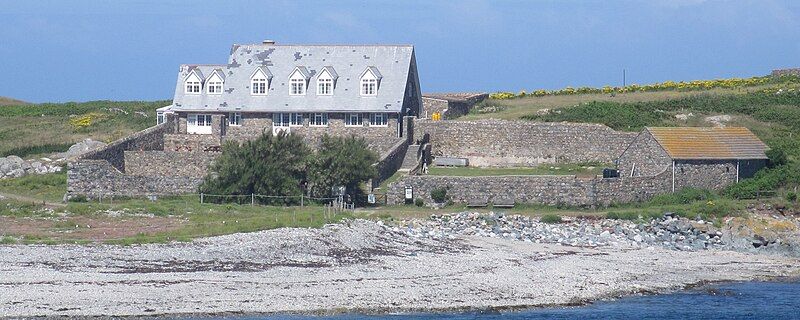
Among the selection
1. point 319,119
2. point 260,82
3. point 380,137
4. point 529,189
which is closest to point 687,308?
point 529,189

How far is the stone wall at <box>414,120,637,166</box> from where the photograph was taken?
57156mm

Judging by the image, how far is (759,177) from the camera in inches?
2047

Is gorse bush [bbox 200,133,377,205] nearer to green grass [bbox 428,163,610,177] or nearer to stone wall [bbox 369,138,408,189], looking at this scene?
stone wall [bbox 369,138,408,189]

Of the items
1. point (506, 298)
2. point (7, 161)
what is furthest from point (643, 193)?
point (7, 161)

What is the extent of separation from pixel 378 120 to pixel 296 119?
3347 mm

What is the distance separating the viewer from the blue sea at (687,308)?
33.6 m

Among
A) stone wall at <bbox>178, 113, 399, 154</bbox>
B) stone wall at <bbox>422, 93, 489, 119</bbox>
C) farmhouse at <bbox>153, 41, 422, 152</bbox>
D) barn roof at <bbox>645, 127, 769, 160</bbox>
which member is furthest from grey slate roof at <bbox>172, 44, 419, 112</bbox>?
barn roof at <bbox>645, 127, 769, 160</bbox>

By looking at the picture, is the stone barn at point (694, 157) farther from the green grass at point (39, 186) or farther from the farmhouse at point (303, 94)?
the green grass at point (39, 186)

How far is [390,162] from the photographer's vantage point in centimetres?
5394

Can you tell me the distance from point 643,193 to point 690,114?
41.5 feet

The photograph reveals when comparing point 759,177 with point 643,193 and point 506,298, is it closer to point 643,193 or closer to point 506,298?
point 643,193

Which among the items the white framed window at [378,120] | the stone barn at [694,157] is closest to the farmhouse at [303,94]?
the white framed window at [378,120]

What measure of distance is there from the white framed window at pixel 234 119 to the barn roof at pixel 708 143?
1633 cm

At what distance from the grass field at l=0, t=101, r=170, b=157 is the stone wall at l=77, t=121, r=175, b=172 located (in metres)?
4.62
